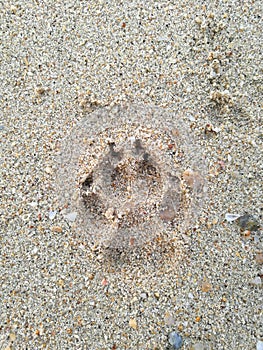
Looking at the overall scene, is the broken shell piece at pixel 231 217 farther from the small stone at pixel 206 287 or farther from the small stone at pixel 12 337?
the small stone at pixel 12 337

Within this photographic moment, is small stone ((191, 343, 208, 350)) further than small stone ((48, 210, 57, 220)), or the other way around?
small stone ((48, 210, 57, 220))

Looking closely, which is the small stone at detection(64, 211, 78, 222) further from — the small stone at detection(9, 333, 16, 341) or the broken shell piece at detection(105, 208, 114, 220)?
the small stone at detection(9, 333, 16, 341)

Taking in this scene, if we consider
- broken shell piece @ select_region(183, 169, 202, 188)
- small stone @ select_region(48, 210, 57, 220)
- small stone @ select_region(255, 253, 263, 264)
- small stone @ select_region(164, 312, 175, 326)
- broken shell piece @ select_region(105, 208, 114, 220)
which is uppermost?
small stone @ select_region(48, 210, 57, 220)

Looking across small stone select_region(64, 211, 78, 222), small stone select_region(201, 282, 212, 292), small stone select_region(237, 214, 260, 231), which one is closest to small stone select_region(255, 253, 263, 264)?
small stone select_region(237, 214, 260, 231)

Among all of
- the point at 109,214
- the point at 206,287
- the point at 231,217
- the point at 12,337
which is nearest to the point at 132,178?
the point at 109,214

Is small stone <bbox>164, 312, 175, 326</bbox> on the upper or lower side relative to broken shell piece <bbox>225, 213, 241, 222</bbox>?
lower

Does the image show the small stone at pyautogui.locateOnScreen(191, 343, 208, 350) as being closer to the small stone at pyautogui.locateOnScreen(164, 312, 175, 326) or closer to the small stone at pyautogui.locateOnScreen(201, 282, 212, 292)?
the small stone at pyautogui.locateOnScreen(164, 312, 175, 326)

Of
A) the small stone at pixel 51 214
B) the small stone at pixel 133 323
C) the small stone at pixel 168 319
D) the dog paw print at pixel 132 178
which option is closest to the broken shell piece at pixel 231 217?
the dog paw print at pixel 132 178
